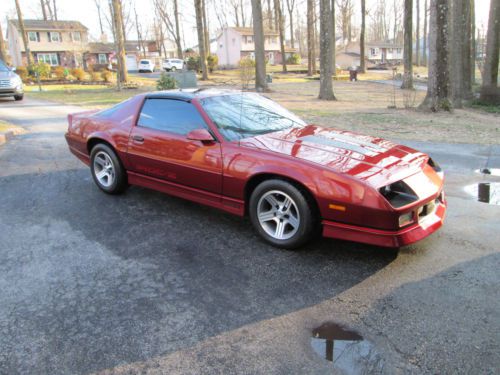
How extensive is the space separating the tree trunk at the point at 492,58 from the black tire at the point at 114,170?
15.3 metres

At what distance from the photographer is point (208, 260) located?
3.80 meters

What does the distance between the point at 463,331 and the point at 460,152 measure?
5997 millimetres

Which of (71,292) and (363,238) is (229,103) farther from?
(71,292)

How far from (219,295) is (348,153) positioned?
1783 millimetres

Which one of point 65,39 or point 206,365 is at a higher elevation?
point 65,39

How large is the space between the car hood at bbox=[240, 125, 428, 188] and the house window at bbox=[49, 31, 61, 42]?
6162 cm

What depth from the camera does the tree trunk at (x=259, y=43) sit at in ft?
69.1

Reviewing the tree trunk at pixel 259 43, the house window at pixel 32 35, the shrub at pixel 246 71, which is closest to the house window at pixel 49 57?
the house window at pixel 32 35

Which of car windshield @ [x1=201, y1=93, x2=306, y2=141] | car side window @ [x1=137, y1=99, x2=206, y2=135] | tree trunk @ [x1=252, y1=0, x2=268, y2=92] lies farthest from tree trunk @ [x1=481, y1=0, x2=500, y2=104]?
car side window @ [x1=137, y1=99, x2=206, y2=135]

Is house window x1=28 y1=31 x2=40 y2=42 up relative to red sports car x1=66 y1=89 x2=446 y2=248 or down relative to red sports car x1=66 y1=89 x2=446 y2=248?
up

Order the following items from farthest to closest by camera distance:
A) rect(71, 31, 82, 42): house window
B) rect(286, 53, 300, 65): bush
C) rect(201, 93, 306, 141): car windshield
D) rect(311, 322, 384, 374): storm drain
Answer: rect(286, 53, 300, 65): bush
rect(71, 31, 82, 42): house window
rect(201, 93, 306, 141): car windshield
rect(311, 322, 384, 374): storm drain

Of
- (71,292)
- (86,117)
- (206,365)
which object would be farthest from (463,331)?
(86,117)

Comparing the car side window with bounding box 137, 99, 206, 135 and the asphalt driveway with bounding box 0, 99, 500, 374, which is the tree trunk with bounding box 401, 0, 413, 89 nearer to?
the asphalt driveway with bounding box 0, 99, 500, 374

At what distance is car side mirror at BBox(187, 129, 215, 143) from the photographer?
4215 mm
